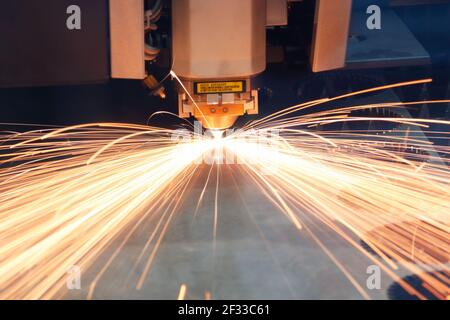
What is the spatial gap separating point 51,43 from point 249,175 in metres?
1.00

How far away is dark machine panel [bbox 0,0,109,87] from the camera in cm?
165

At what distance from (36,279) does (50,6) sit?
863 mm

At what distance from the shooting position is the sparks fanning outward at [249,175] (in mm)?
1504

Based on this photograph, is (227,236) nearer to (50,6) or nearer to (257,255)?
(257,255)

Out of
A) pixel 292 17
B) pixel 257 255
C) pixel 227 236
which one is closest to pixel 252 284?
pixel 257 255

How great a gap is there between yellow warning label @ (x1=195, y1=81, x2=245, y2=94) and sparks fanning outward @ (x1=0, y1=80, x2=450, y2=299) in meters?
0.45

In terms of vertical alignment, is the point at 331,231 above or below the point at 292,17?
below

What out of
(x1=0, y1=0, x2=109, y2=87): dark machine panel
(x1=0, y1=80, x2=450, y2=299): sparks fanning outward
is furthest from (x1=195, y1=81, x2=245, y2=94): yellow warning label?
(x1=0, y1=80, x2=450, y2=299): sparks fanning outward

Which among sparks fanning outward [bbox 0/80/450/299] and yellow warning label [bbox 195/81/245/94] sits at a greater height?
yellow warning label [bbox 195/81/245/94]

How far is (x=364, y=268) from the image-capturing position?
1405 mm

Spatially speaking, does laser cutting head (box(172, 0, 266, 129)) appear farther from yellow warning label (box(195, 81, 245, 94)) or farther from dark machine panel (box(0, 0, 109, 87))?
dark machine panel (box(0, 0, 109, 87))

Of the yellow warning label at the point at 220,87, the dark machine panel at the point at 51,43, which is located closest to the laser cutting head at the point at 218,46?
the yellow warning label at the point at 220,87
